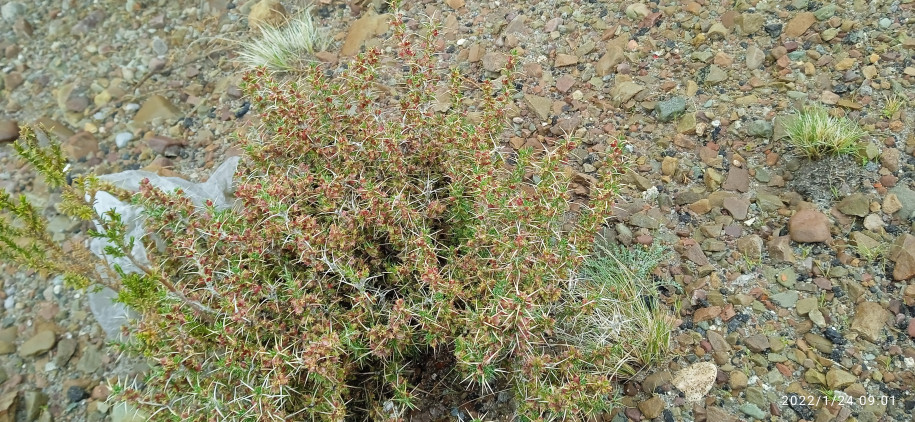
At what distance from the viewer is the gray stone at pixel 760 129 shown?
3.41 meters

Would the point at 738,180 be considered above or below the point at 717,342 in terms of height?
above

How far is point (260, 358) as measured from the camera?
2.38 m

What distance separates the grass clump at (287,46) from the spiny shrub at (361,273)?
1.63 m

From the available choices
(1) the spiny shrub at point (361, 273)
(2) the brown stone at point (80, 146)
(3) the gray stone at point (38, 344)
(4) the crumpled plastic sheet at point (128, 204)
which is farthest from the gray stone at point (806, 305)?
(2) the brown stone at point (80, 146)

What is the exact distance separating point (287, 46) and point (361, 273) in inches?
103

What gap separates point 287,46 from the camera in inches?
176

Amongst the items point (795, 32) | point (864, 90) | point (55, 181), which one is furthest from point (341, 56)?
point (864, 90)

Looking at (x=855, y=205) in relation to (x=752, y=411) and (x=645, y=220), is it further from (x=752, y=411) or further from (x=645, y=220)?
(x=752, y=411)

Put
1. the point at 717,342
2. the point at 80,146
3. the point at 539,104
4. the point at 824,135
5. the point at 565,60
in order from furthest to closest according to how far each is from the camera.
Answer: the point at 80,146 < the point at 565,60 < the point at 539,104 < the point at 824,135 < the point at 717,342

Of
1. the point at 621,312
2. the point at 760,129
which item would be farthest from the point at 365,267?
the point at 760,129

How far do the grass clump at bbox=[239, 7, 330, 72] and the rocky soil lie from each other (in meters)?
0.13

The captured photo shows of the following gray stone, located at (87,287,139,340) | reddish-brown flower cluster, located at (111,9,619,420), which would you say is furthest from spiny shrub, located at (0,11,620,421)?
gray stone, located at (87,287,139,340)

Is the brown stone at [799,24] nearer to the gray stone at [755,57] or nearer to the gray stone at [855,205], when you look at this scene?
the gray stone at [755,57]

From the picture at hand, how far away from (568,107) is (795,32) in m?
1.36
